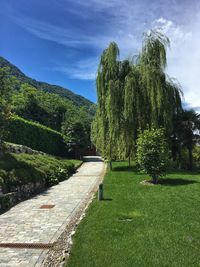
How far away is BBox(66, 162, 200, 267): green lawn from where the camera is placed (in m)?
5.76

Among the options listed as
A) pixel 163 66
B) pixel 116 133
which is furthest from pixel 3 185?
pixel 163 66

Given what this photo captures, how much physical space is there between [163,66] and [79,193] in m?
11.9

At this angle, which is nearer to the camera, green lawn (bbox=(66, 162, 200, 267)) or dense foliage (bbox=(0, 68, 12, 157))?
green lawn (bbox=(66, 162, 200, 267))

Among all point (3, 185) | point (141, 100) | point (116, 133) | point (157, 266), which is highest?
point (141, 100)

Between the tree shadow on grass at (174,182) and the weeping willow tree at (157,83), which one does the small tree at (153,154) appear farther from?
the weeping willow tree at (157,83)

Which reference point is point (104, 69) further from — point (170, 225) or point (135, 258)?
point (135, 258)

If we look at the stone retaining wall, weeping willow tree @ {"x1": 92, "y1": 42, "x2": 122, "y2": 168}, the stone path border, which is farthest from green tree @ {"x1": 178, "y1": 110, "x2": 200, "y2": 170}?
the stone path border

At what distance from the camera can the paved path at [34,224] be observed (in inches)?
253

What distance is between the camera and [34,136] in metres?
30.7

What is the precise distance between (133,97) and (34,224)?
14452mm

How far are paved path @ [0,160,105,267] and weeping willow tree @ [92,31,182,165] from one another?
8.75m

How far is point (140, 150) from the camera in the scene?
16188 millimetres

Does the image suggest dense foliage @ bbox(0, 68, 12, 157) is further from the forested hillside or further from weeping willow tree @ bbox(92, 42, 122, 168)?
weeping willow tree @ bbox(92, 42, 122, 168)

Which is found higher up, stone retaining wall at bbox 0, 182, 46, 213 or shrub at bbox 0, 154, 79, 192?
shrub at bbox 0, 154, 79, 192
